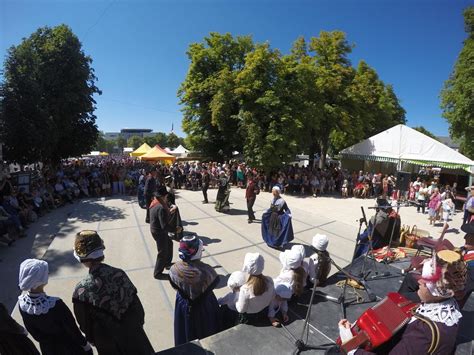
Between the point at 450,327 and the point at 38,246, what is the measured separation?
8551mm

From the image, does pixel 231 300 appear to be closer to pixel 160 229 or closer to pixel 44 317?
pixel 44 317

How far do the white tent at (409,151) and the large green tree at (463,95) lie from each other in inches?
155

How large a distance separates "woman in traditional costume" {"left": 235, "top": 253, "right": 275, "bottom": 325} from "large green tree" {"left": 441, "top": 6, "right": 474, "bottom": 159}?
22.4 m

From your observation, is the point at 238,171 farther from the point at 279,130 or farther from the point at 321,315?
the point at 321,315

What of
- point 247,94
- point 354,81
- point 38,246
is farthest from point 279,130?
point 38,246

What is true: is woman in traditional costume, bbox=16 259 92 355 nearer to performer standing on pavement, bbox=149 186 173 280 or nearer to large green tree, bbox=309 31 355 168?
performer standing on pavement, bbox=149 186 173 280

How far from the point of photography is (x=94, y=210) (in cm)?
1096

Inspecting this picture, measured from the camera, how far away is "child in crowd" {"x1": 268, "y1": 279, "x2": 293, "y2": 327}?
10.5 feet

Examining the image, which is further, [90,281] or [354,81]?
[354,81]

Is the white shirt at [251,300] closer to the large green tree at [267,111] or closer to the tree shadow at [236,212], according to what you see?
the tree shadow at [236,212]

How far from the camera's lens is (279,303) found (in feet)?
10.9

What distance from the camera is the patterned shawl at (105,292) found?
216cm

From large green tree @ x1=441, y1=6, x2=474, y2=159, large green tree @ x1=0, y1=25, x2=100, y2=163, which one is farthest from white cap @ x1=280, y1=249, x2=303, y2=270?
large green tree @ x1=441, y1=6, x2=474, y2=159

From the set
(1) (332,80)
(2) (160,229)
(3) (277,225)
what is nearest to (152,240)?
(2) (160,229)
